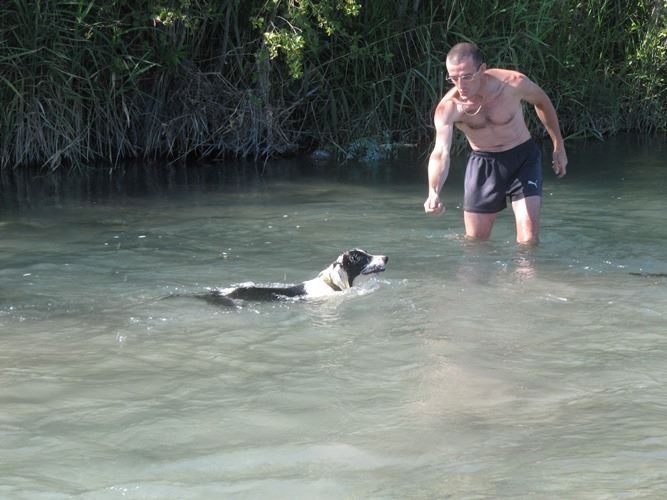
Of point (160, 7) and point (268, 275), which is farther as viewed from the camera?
point (160, 7)

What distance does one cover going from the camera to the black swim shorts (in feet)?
25.6

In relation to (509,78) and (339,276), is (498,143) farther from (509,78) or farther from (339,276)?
(339,276)

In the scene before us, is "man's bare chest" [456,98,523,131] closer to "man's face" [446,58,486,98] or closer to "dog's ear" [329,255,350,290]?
"man's face" [446,58,486,98]

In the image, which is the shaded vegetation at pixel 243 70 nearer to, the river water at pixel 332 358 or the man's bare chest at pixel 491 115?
the river water at pixel 332 358

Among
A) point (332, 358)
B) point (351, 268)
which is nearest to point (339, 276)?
point (351, 268)

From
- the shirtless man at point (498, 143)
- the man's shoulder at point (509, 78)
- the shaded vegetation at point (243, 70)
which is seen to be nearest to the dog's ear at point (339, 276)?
the shirtless man at point (498, 143)

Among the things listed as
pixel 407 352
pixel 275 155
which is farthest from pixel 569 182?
pixel 407 352

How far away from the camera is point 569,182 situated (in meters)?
11.6

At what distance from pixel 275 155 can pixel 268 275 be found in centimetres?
641

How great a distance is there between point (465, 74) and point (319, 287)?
64.8 inches

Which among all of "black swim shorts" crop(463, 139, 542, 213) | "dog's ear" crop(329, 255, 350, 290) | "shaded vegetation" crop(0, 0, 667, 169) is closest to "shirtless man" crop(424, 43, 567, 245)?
"black swim shorts" crop(463, 139, 542, 213)

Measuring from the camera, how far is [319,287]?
6.71 m

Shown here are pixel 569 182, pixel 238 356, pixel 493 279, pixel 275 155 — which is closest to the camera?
pixel 238 356

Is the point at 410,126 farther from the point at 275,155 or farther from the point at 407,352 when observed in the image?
the point at 407,352
